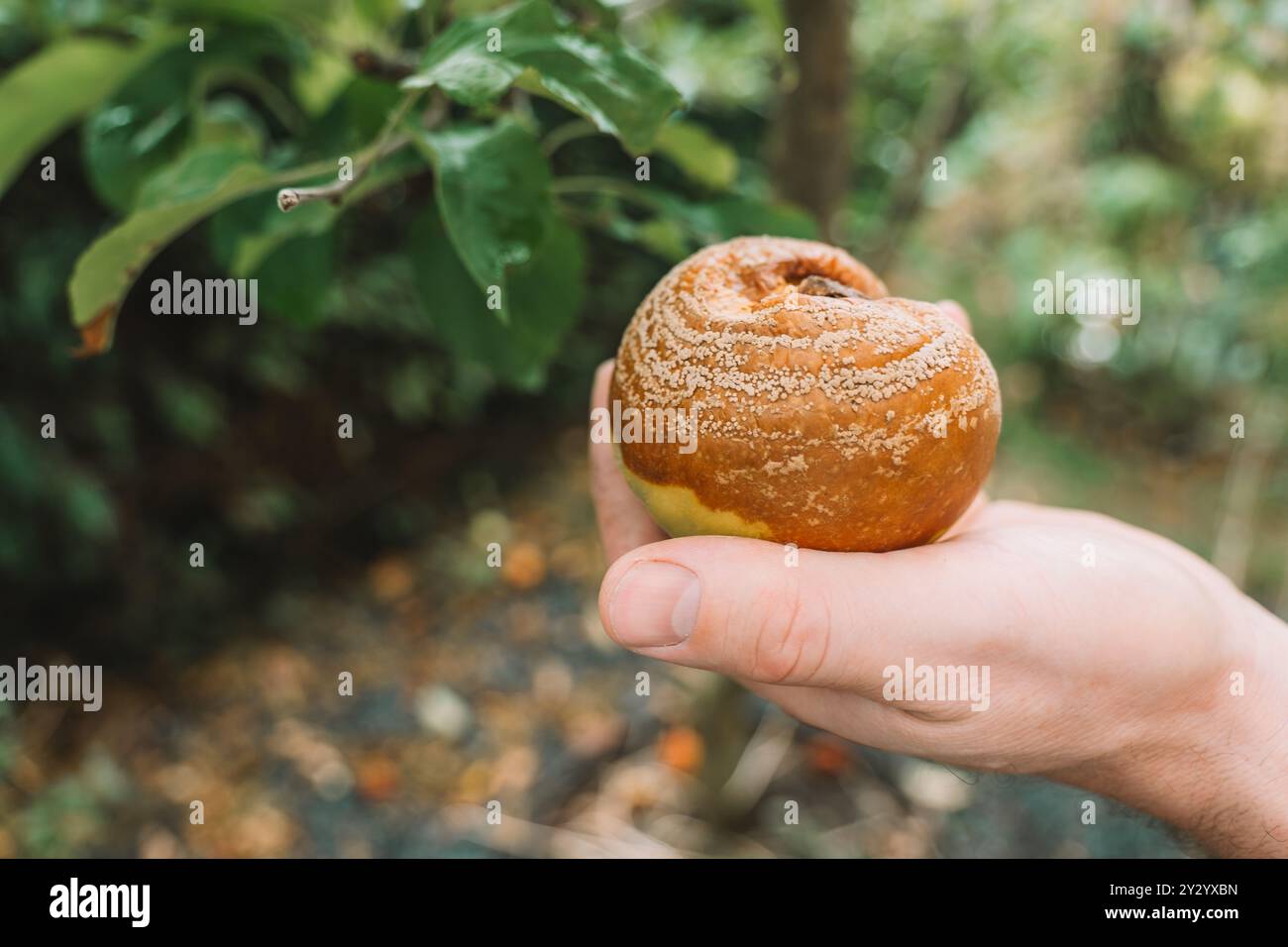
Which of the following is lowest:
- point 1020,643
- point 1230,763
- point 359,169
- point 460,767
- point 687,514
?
point 460,767

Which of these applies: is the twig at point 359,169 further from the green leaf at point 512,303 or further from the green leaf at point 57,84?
the green leaf at point 57,84

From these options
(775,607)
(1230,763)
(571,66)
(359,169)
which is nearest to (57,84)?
(359,169)

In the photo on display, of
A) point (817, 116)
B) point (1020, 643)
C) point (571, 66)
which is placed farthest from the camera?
point (817, 116)

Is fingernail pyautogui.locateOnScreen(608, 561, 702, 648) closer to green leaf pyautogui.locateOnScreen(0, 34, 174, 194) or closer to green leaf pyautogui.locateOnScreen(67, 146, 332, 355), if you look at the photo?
green leaf pyautogui.locateOnScreen(67, 146, 332, 355)

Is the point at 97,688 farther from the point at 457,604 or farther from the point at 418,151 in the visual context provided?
the point at 418,151

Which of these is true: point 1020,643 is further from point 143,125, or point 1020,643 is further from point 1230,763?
point 143,125

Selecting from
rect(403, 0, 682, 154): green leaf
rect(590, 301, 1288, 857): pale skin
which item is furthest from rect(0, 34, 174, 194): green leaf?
rect(590, 301, 1288, 857): pale skin

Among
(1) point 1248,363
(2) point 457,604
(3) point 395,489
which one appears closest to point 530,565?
(2) point 457,604
